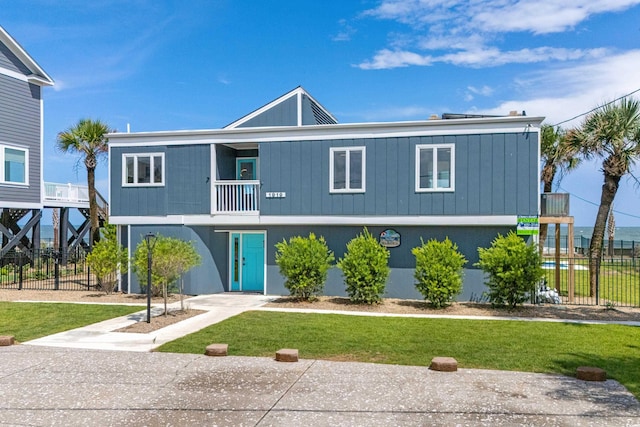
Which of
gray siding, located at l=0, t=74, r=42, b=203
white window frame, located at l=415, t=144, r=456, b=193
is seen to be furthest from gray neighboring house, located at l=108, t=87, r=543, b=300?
gray siding, located at l=0, t=74, r=42, b=203

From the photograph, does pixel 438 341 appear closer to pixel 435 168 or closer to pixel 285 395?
pixel 285 395

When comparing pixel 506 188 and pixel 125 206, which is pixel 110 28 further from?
pixel 506 188

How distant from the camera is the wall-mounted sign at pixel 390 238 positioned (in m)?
15.2

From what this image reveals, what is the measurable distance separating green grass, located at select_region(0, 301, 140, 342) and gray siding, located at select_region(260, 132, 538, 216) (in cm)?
548

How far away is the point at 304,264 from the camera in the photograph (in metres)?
14.2

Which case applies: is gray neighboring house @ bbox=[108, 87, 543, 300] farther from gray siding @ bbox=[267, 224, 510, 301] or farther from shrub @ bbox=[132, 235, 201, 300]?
shrub @ bbox=[132, 235, 201, 300]

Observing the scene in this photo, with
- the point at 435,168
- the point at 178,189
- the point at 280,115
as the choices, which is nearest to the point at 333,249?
the point at 435,168

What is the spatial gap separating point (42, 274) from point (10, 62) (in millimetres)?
9401

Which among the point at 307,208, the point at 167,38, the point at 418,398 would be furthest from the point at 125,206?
the point at 418,398

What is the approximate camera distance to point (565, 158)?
18.4 meters

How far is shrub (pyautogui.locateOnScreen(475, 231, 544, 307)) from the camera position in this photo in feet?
42.5

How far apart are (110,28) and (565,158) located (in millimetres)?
17471

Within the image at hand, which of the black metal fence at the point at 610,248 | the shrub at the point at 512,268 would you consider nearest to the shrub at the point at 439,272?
the shrub at the point at 512,268

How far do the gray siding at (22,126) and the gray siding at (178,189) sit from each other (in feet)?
29.2
